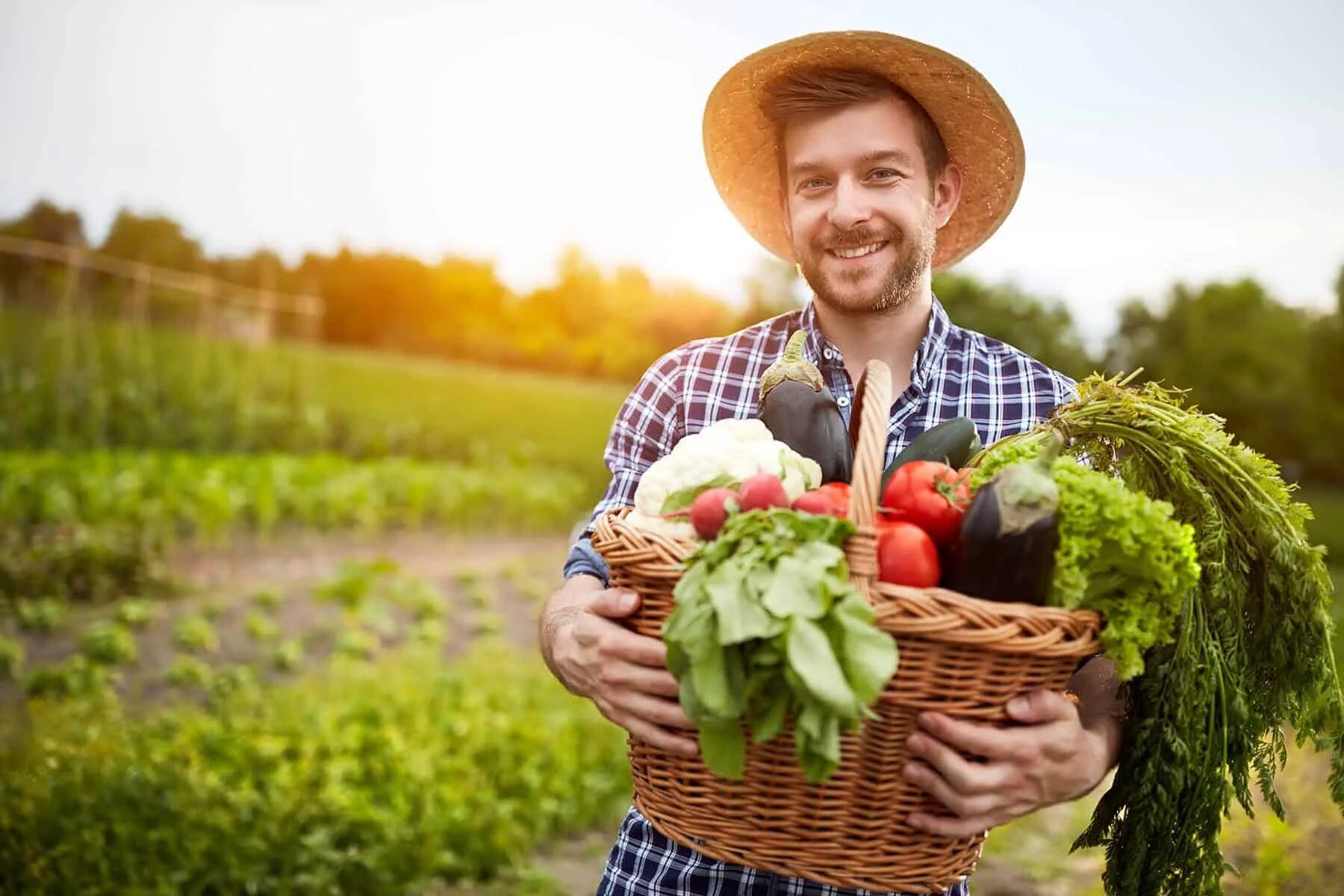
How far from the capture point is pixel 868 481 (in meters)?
1.37

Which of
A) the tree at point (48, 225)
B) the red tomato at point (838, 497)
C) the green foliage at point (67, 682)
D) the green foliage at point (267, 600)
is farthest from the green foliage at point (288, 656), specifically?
the red tomato at point (838, 497)

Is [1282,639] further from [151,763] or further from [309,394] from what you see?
[309,394]

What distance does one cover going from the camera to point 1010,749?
55.4 inches

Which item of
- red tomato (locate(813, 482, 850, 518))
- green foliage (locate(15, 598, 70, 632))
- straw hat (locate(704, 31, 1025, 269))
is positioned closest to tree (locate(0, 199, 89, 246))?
green foliage (locate(15, 598, 70, 632))

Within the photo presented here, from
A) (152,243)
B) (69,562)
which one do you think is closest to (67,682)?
(69,562)

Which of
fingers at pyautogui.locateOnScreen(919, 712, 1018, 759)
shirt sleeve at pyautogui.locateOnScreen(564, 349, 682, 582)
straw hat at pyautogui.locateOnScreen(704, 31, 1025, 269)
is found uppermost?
straw hat at pyautogui.locateOnScreen(704, 31, 1025, 269)

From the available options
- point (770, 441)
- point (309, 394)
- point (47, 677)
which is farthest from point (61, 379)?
point (770, 441)

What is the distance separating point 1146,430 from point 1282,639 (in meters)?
0.39

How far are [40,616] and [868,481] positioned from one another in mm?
5751

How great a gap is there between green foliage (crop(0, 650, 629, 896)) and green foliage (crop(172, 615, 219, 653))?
583 mm

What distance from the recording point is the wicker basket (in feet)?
4.27

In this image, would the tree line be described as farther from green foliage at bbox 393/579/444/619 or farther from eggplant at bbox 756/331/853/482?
eggplant at bbox 756/331/853/482

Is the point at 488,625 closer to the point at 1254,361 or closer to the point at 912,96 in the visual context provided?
the point at 912,96

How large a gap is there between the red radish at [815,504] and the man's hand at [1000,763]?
296 millimetres
